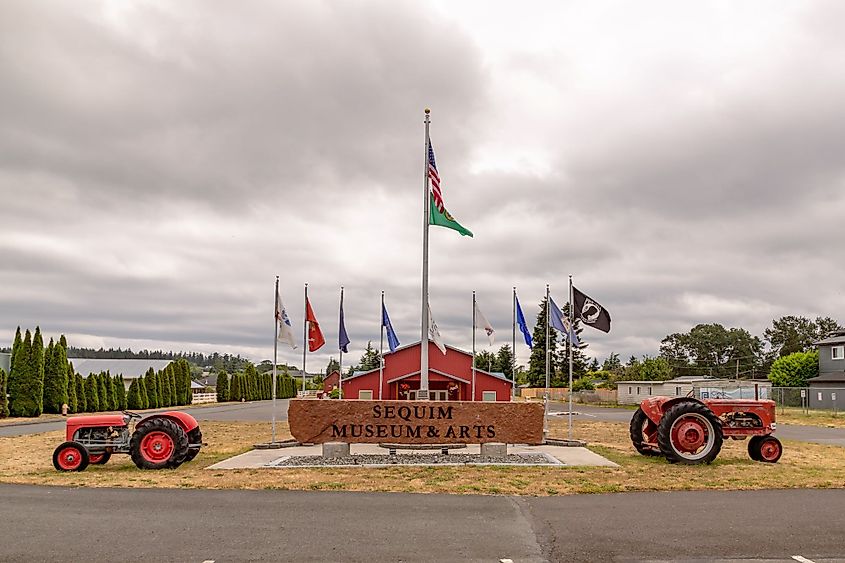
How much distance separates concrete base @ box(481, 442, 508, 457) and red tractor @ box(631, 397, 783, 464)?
3.52m

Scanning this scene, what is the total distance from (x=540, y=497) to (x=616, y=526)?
2.46 m

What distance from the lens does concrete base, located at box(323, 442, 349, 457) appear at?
59.3 feet

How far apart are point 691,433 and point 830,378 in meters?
43.7

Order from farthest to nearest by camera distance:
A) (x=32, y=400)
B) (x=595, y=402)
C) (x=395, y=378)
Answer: (x=595, y=402) → (x=32, y=400) → (x=395, y=378)

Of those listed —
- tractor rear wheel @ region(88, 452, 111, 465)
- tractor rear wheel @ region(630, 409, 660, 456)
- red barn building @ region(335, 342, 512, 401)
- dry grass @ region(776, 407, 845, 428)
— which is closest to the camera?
tractor rear wheel @ region(88, 452, 111, 465)

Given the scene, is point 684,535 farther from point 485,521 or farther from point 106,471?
point 106,471

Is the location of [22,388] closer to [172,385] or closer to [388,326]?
[172,385]

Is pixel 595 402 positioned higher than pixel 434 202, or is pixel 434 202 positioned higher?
pixel 434 202

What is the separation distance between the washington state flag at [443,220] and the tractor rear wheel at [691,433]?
704 centimetres

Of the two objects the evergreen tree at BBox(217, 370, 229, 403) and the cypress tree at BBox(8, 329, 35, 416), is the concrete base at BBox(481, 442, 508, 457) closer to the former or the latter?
the cypress tree at BBox(8, 329, 35, 416)

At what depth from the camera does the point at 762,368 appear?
114312 millimetres

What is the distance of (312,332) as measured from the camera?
77.6ft

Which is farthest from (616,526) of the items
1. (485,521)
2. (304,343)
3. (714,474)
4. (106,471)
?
(304,343)

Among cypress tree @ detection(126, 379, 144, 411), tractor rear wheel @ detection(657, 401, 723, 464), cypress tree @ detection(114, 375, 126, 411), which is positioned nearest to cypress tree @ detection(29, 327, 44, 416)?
cypress tree @ detection(114, 375, 126, 411)
